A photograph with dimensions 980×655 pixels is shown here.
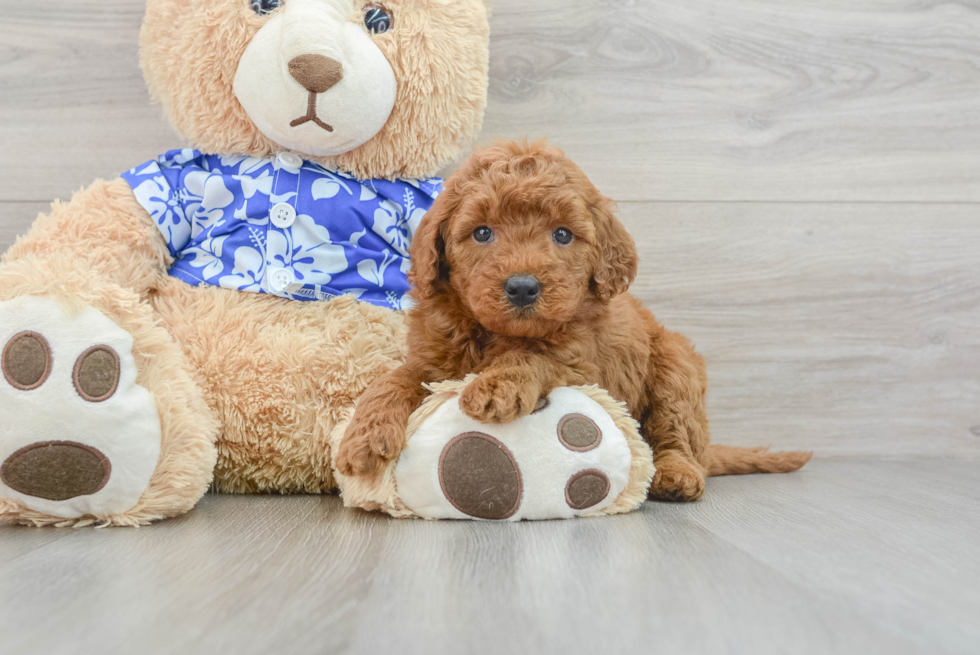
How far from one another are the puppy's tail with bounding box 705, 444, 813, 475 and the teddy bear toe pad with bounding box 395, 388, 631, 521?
539 millimetres

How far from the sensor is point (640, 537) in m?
0.94

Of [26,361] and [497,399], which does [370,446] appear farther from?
[26,361]

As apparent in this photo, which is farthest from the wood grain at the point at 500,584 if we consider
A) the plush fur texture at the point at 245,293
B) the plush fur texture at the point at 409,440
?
the plush fur texture at the point at 245,293

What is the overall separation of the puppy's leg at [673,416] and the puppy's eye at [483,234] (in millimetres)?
407

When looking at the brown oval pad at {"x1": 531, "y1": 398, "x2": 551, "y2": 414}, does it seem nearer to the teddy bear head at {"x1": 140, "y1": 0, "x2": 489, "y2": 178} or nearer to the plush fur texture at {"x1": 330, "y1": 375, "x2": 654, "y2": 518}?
the plush fur texture at {"x1": 330, "y1": 375, "x2": 654, "y2": 518}

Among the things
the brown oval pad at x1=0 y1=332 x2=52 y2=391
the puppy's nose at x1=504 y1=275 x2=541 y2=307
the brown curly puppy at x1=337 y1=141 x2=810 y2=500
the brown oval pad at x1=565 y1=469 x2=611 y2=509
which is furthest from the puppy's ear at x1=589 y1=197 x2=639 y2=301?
the brown oval pad at x1=0 y1=332 x2=52 y2=391

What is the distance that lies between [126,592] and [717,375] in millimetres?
1347

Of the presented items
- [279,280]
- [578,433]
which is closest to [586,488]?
[578,433]

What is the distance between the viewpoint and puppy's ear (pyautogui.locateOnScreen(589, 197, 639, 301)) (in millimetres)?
1065

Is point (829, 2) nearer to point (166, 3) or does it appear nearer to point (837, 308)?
point (837, 308)

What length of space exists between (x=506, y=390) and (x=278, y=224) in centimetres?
59

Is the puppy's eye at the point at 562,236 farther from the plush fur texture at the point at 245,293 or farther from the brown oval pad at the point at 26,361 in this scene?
the brown oval pad at the point at 26,361

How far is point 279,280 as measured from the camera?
1271 millimetres

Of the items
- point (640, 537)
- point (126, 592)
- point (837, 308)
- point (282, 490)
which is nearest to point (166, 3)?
point (282, 490)
